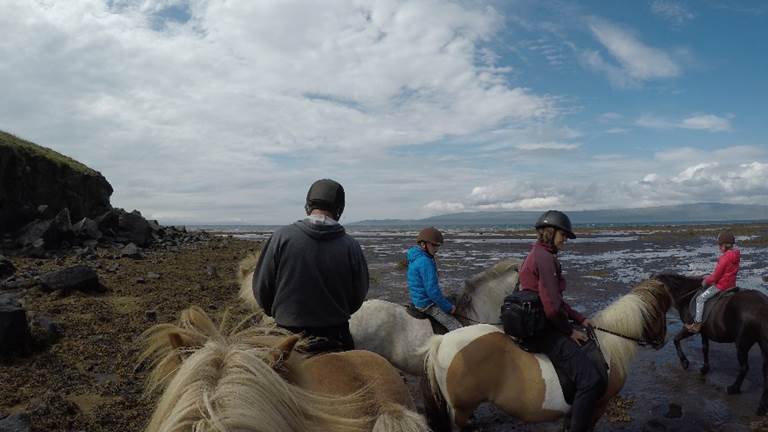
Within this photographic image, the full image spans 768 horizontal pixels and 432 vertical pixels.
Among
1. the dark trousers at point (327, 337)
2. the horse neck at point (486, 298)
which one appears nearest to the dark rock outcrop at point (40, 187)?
the horse neck at point (486, 298)

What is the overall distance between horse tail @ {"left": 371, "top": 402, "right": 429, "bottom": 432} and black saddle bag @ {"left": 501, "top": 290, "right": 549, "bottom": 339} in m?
2.89

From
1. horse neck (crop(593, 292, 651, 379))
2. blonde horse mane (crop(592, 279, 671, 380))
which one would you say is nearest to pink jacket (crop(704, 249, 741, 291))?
blonde horse mane (crop(592, 279, 671, 380))

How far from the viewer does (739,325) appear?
7.50m

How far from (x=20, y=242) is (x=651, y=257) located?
1296 inches

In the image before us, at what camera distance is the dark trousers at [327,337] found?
321 cm

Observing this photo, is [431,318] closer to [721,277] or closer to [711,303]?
[711,303]

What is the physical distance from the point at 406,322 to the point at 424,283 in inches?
24.6

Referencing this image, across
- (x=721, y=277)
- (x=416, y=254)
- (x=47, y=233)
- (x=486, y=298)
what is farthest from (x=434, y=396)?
(x=47, y=233)

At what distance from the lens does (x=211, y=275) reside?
51.9 ft

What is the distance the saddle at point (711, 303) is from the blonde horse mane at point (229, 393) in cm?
849

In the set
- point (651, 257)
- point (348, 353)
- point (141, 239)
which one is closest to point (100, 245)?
point (141, 239)

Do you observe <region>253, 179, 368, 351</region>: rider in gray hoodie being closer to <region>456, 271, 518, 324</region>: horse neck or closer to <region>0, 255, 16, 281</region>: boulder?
<region>456, 271, 518, 324</region>: horse neck

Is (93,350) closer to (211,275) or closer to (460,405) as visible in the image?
(460,405)

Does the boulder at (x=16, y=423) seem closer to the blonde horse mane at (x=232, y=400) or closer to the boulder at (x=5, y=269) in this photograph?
the blonde horse mane at (x=232, y=400)
